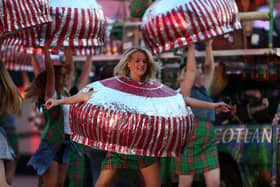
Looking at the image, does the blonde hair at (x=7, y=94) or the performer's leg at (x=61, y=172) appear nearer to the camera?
the blonde hair at (x=7, y=94)

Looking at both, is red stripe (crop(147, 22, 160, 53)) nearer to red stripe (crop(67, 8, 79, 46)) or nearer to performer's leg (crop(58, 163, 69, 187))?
red stripe (crop(67, 8, 79, 46))

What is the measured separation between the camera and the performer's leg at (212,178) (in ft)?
23.1

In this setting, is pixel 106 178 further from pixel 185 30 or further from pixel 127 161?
pixel 185 30

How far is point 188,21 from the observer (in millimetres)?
6184

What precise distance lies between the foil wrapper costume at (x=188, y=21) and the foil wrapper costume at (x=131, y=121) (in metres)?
0.62

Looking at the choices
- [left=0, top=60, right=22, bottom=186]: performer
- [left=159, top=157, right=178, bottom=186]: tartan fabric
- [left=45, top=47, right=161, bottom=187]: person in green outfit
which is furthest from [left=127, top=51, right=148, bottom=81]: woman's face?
[left=159, top=157, right=178, bottom=186]: tartan fabric

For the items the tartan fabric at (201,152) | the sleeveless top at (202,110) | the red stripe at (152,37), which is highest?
the red stripe at (152,37)

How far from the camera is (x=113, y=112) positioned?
5590 mm

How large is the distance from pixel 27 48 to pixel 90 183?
2.37 metres

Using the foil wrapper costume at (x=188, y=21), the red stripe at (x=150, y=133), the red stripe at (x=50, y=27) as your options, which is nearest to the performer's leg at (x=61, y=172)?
the red stripe at (x=50, y=27)

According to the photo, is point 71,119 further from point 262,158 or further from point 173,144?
point 262,158

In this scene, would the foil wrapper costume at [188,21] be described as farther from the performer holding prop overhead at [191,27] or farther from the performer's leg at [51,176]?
the performer's leg at [51,176]

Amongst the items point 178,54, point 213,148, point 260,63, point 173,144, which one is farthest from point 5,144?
point 260,63

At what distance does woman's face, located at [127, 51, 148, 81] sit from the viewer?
616 centimetres
